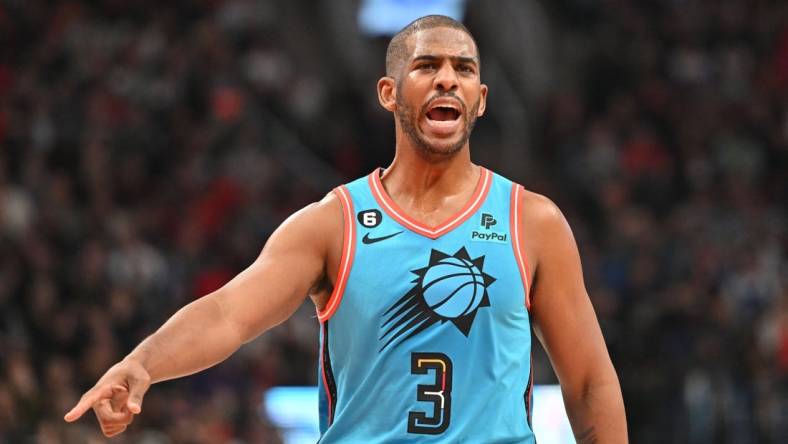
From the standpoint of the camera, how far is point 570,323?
4.80 m

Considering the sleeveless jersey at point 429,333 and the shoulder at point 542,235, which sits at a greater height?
the shoulder at point 542,235

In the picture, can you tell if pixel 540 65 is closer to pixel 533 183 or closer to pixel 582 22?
pixel 582 22

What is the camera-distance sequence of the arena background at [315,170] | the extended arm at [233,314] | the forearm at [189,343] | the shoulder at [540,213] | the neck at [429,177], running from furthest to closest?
the arena background at [315,170]
the neck at [429,177]
the shoulder at [540,213]
the forearm at [189,343]
the extended arm at [233,314]

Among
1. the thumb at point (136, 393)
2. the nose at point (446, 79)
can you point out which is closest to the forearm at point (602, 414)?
the nose at point (446, 79)

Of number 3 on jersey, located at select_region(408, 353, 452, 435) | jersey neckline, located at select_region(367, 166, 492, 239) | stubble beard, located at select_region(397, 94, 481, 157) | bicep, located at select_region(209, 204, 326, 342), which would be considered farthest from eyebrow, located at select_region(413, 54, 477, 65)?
number 3 on jersey, located at select_region(408, 353, 452, 435)

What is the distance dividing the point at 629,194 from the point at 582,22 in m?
4.35

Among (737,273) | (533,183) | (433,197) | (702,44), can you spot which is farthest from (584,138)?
(433,197)

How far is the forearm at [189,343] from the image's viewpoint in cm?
421

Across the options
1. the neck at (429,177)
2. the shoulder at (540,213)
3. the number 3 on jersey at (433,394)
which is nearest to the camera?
the number 3 on jersey at (433,394)

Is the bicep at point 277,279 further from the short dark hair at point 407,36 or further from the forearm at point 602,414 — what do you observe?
the forearm at point 602,414

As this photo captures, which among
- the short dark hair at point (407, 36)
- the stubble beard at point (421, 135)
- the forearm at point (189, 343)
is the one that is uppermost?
the short dark hair at point (407, 36)

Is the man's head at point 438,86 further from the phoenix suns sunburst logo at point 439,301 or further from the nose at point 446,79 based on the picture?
the phoenix suns sunburst logo at point 439,301

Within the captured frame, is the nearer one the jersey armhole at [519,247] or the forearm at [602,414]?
the jersey armhole at [519,247]

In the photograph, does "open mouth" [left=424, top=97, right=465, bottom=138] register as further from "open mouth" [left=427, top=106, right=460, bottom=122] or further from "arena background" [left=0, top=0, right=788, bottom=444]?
"arena background" [left=0, top=0, right=788, bottom=444]
